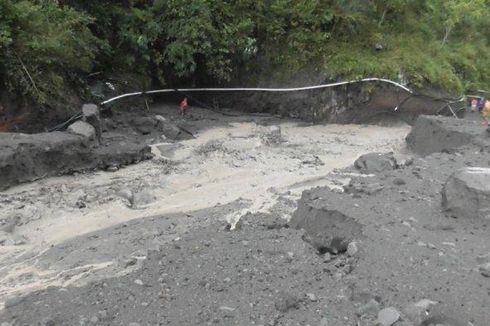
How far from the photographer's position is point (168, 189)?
9.04 m

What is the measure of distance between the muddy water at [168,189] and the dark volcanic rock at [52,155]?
208mm

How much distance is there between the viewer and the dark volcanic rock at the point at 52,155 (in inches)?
343

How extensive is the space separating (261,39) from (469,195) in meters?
9.96

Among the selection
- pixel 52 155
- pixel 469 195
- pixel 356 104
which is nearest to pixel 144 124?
pixel 52 155

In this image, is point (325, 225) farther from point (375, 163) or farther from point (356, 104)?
point (356, 104)

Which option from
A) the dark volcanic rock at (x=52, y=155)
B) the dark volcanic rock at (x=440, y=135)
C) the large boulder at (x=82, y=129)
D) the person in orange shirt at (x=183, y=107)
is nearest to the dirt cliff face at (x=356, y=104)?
the dark volcanic rock at (x=440, y=135)

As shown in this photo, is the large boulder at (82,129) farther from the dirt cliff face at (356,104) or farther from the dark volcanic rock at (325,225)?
the dirt cliff face at (356,104)

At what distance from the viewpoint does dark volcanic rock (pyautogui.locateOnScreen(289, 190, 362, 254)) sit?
5.43 m

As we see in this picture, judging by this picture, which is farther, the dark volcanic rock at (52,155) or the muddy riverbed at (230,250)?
the dark volcanic rock at (52,155)

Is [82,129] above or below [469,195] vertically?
below

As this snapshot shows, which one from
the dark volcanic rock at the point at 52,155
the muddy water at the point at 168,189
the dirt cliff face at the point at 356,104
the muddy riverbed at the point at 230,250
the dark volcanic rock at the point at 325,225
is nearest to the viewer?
the muddy riverbed at the point at 230,250

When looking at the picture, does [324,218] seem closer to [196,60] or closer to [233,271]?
[233,271]

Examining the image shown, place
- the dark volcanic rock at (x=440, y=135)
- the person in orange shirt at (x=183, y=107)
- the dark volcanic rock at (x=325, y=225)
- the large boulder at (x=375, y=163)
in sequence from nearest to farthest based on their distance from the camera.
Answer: the dark volcanic rock at (x=325, y=225) < the large boulder at (x=375, y=163) < the dark volcanic rock at (x=440, y=135) < the person in orange shirt at (x=183, y=107)

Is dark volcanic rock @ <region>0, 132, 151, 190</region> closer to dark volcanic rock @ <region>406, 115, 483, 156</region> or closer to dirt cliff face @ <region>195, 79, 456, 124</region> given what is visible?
dirt cliff face @ <region>195, 79, 456, 124</region>
